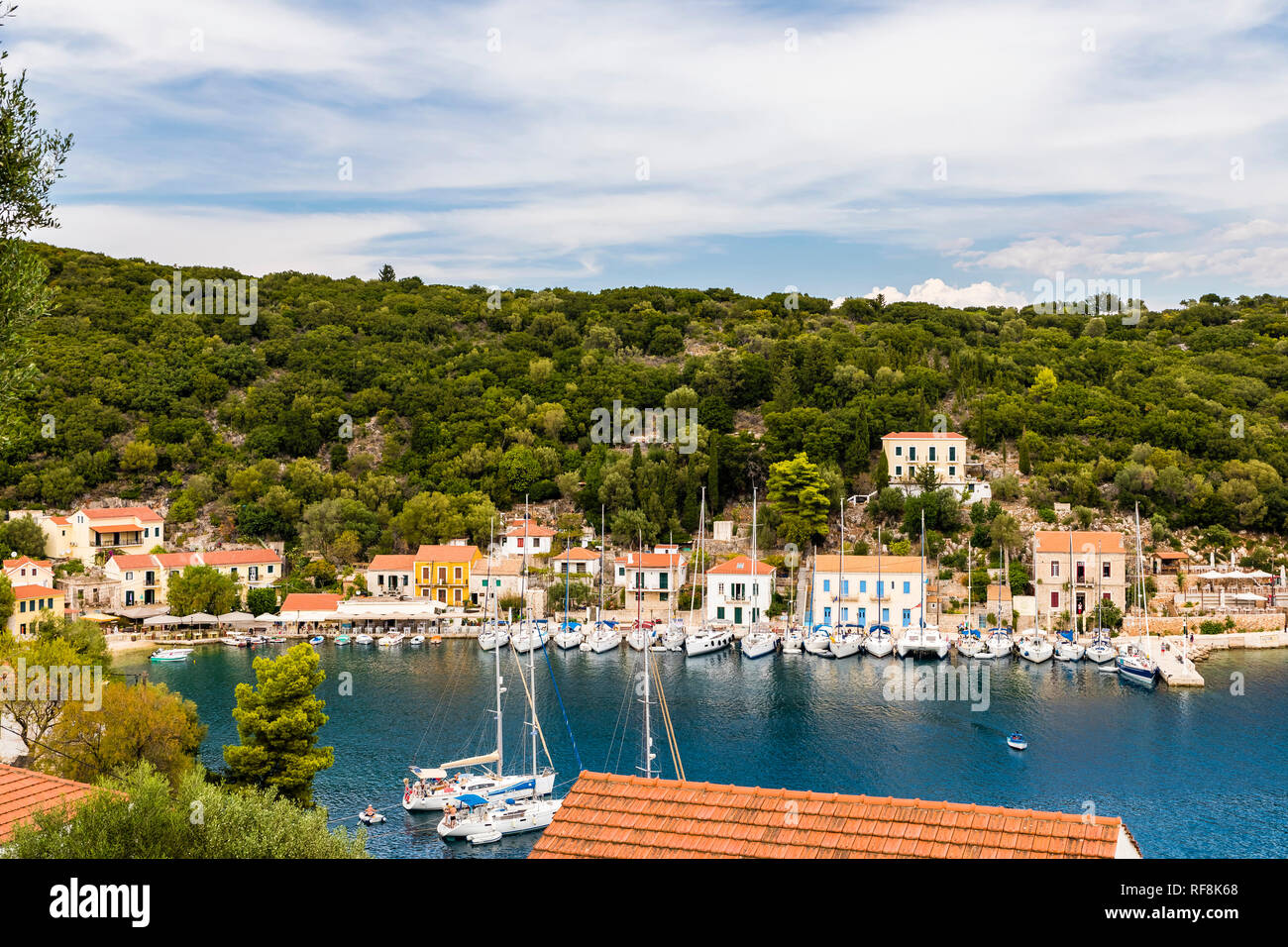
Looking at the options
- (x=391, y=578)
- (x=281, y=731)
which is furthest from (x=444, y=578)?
(x=281, y=731)

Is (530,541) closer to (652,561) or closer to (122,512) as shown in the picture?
(652,561)

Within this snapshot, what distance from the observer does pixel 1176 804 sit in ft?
71.4

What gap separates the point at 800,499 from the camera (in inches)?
1859

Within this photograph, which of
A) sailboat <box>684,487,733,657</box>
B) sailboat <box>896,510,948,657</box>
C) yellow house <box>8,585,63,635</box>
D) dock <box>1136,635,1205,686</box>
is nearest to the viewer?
dock <box>1136,635,1205,686</box>

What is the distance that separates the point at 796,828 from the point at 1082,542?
3862 cm

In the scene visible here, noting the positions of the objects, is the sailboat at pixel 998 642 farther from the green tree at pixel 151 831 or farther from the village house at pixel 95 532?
the village house at pixel 95 532

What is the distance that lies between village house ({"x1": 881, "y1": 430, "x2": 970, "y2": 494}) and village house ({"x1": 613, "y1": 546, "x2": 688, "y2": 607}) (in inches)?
532

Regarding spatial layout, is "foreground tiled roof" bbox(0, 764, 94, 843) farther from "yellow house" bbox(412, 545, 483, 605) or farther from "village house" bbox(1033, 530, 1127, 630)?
"village house" bbox(1033, 530, 1127, 630)

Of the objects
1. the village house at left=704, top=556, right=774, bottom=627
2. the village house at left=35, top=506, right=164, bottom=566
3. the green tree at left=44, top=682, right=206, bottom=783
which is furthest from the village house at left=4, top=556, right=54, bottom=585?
the village house at left=704, top=556, right=774, bottom=627

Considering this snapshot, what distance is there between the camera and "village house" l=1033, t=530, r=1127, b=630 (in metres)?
40.1

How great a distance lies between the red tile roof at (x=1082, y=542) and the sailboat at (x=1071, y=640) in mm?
387

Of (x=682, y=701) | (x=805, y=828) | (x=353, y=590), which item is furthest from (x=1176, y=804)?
(x=353, y=590)

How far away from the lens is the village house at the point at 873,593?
4041cm
